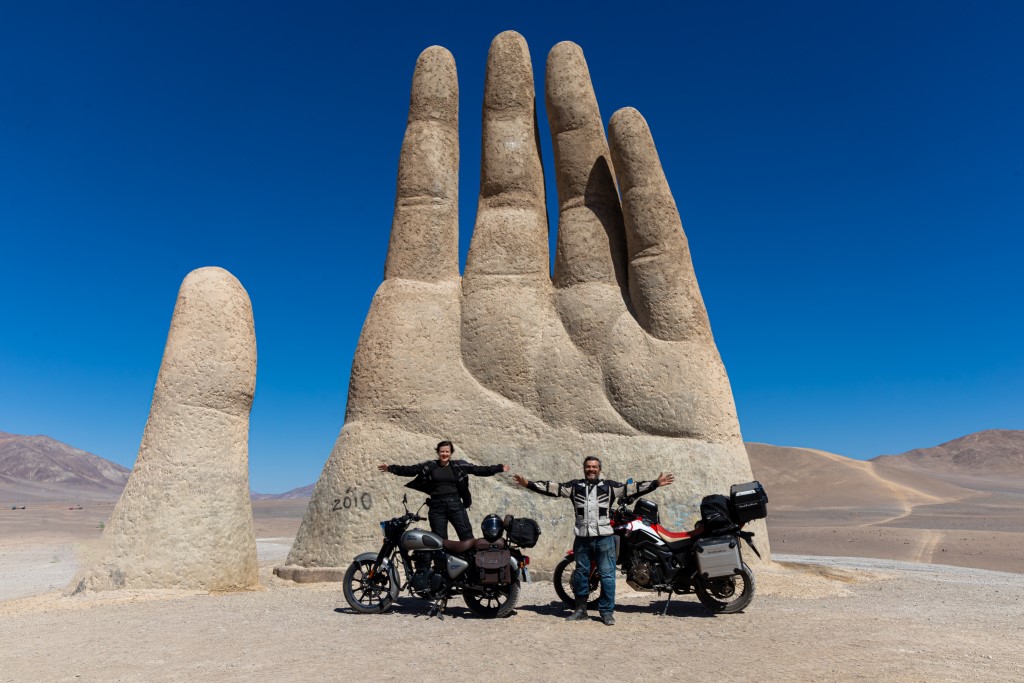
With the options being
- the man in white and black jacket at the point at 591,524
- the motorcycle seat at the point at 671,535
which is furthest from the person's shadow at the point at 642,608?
the motorcycle seat at the point at 671,535

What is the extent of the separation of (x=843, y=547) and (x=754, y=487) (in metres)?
18.2

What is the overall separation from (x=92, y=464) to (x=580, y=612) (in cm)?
14990

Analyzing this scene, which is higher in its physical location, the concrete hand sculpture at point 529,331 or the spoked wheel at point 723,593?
the concrete hand sculpture at point 529,331

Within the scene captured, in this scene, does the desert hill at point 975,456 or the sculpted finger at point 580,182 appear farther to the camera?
the desert hill at point 975,456

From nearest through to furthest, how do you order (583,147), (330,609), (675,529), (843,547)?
(330,609) → (675,529) → (583,147) → (843,547)

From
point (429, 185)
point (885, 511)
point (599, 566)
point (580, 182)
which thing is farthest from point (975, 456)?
point (599, 566)

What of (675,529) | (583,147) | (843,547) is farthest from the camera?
(843,547)

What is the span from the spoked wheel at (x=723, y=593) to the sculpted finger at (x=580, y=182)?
6469 mm

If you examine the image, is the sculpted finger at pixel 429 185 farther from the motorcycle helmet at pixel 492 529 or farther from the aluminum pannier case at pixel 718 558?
the aluminum pannier case at pixel 718 558

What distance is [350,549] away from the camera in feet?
36.7

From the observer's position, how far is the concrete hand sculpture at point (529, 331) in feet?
38.3

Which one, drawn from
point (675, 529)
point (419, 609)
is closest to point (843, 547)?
point (675, 529)

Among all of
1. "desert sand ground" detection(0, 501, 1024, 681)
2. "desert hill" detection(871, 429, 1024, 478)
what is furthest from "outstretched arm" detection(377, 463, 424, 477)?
"desert hill" detection(871, 429, 1024, 478)

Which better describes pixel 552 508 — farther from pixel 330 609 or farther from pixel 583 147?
pixel 583 147
